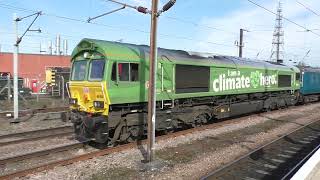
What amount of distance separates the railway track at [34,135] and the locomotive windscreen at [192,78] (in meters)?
4.75

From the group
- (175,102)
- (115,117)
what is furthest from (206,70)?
(115,117)

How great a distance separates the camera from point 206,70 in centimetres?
1667

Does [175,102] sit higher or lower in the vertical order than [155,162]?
higher

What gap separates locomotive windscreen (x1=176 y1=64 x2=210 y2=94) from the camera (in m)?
15.1

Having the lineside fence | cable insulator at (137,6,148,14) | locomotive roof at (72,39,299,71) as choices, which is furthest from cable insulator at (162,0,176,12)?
the lineside fence

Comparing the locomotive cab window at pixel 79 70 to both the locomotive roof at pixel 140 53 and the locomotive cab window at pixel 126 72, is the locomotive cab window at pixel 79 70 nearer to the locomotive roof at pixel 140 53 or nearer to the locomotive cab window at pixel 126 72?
the locomotive roof at pixel 140 53

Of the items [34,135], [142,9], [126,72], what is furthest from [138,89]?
[34,135]

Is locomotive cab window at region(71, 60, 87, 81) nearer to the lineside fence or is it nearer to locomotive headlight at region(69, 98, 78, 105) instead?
locomotive headlight at region(69, 98, 78, 105)

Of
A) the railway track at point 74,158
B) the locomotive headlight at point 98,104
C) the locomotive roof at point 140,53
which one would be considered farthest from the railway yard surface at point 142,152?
the locomotive roof at point 140,53

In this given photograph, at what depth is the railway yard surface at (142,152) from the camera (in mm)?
9820

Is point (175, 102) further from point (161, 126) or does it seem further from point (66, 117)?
point (66, 117)

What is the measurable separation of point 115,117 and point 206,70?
5690mm

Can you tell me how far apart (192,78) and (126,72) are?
3.95 meters

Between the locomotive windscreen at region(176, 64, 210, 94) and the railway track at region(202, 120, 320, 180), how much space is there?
3832mm
